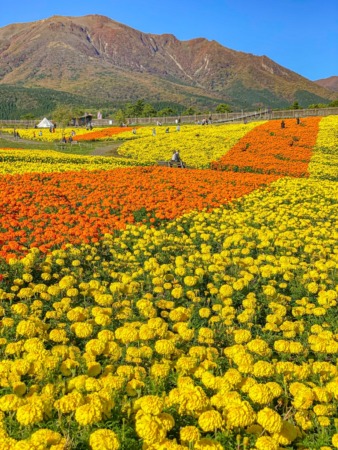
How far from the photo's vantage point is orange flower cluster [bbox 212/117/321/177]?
23625 mm

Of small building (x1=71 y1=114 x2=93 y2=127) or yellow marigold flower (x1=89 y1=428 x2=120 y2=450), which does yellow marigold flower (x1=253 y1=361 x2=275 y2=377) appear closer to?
yellow marigold flower (x1=89 y1=428 x2=120 y2=450)

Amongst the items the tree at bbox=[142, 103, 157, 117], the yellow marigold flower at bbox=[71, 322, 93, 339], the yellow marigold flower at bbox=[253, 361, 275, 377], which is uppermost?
the tree at bbox=[142, 103, 157, 117]

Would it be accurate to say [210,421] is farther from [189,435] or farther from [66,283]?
[66,283]

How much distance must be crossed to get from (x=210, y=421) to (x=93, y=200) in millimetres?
9989

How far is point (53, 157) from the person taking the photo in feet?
86.7

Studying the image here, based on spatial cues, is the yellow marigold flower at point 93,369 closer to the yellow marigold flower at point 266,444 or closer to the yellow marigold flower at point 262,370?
the yellow marigold flower at point 262,370

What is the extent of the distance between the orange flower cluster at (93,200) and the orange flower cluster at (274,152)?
5.13 meters

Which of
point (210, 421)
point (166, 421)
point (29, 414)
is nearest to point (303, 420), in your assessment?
point (210, 421)

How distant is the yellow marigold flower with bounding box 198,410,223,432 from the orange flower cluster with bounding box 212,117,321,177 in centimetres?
1989

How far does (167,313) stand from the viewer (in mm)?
6238

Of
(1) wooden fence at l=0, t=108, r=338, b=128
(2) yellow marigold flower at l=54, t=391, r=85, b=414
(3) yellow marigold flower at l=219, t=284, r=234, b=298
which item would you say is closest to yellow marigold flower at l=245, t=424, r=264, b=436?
(2) yellow marigold flower at l=54, t=391, r=85, b=414

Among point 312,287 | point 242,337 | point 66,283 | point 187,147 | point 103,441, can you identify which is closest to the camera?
point 103,441

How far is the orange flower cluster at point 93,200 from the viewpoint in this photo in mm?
9727

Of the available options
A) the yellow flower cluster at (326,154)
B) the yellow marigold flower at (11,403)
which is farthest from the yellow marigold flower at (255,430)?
the yellow flower cluster at (326,154)
